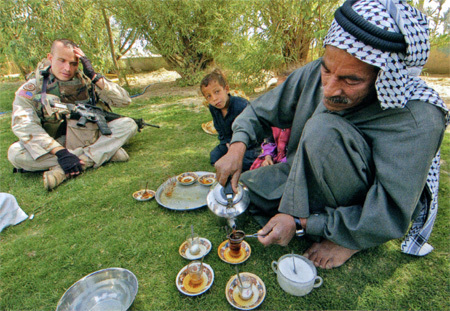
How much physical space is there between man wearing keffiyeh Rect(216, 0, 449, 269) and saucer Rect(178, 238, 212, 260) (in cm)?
52

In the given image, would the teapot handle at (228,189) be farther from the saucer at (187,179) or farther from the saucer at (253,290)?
the saucer at (187,179)

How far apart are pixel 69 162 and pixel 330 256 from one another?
3.13 m

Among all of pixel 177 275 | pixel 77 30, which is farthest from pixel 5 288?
pixel 77 30

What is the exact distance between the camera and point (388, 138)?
4.57 ft

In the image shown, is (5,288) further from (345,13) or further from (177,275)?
(345,13)

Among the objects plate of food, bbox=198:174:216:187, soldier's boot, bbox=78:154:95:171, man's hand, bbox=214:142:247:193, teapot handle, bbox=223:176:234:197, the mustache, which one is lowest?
plate of food, bbox=198:174:216:187

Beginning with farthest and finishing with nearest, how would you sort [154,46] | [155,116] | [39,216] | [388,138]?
1. [154,46]
2. [155,116]
3. [39,216]
4. [388,138]

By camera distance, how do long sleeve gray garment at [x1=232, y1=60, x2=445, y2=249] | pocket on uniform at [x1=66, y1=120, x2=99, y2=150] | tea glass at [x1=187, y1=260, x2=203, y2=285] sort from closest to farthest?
1. long sleeve gray garment at [x1=232, y1=60, x2=445, y2=249]
2. tea glass at [x1=187, y1=260, x2=203, y2=285]
3. pocket on uniform at [x1=66, y1=120, x2=99, y2=150]

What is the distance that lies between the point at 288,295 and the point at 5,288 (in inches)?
79.4

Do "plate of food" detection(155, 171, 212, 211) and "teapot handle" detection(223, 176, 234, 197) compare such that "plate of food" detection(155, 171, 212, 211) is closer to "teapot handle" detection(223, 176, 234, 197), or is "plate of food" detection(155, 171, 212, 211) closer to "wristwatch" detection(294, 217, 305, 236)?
"teapot handle" detection(223, 176, 234, 197)

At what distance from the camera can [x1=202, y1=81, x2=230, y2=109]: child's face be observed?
124 inches

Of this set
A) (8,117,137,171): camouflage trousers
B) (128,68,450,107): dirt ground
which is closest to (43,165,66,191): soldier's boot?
(8,117,137,171): camouflage trousers

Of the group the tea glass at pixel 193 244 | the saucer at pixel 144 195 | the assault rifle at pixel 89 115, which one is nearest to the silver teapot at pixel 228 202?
the tea glass at pixel 193 244

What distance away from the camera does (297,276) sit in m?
1.55
